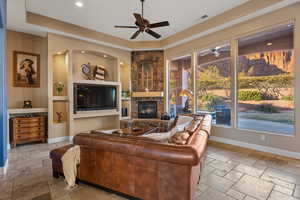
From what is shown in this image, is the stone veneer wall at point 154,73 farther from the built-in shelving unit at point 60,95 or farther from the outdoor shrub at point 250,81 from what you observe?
the built-in shelving unit at point 60,95

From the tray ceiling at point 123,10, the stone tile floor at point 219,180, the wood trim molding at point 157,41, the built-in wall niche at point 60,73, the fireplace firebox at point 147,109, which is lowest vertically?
the stone tile floor at point 219,180

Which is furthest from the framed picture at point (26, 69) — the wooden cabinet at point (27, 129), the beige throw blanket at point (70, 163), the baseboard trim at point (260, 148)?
the baseboard trim at point (260, 148)

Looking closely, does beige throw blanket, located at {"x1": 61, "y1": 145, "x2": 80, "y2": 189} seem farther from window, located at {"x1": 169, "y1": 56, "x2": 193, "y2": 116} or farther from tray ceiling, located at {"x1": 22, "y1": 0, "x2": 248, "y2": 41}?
window, located at {"x1": 169, "y1": 56, "x2": 193, "y2": 116}

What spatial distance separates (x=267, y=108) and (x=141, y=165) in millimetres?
3807

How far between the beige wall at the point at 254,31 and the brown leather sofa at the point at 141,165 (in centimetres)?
278

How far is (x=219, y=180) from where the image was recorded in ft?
7.77

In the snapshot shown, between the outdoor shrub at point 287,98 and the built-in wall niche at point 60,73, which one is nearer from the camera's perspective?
the outdoor shrub at point 287,98

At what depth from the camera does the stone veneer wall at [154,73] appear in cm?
632

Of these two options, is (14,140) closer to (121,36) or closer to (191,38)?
(121,36)

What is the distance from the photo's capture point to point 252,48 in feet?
13.1

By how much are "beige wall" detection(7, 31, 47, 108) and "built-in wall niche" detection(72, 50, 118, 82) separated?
0.92 meters

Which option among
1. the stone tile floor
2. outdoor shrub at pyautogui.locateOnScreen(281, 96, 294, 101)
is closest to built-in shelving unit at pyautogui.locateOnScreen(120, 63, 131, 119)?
the stone tile floor

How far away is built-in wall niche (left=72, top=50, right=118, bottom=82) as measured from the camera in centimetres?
536

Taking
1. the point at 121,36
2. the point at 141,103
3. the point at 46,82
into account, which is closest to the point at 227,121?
the point at 141,103
